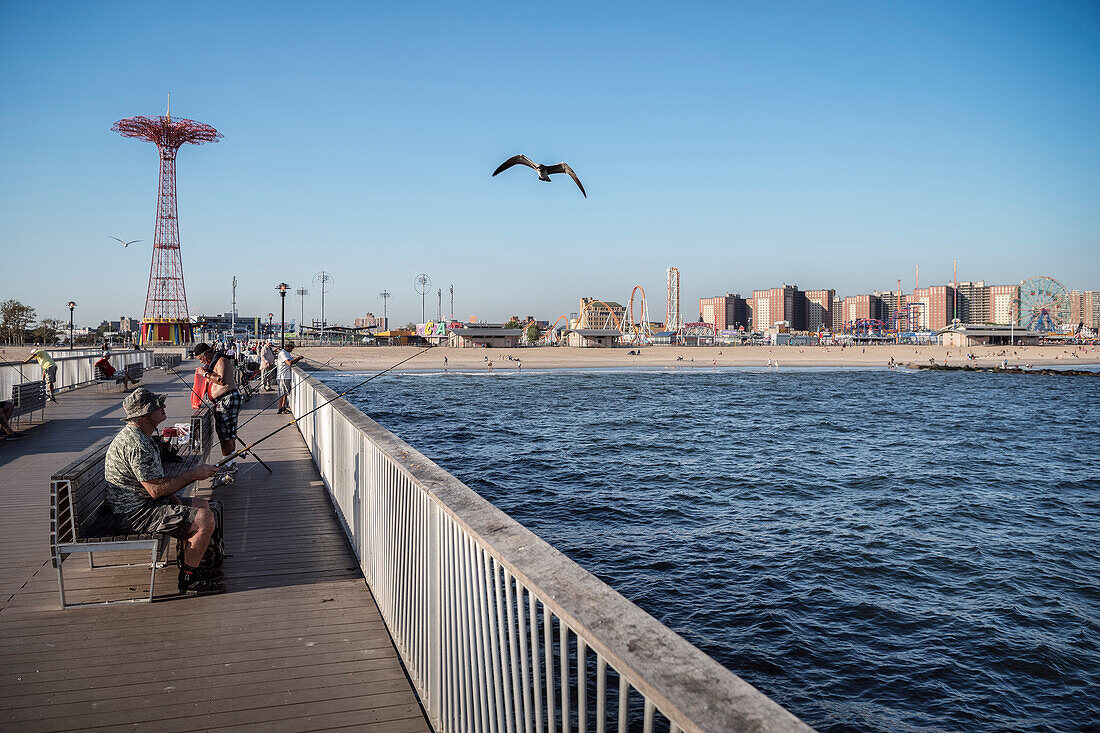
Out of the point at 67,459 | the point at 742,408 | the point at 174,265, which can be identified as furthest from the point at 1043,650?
the point at 174,265

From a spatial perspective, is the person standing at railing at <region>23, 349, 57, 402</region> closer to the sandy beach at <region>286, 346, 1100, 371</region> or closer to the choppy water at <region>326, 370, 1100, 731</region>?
the choppy water at <region>326, 370, 1100, 731</region>

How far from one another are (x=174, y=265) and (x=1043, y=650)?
6543cm

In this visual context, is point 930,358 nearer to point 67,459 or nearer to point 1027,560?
point 1027,560

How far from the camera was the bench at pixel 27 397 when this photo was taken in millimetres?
10797

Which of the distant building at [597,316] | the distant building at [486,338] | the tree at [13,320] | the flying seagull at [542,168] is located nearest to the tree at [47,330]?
the tree at [13,320]

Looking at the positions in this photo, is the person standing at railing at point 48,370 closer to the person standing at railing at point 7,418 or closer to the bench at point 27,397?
the bench at point 27,397

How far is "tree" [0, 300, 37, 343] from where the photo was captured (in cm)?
5700

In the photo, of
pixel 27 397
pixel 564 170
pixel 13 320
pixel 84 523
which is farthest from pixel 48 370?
pixel 13 320

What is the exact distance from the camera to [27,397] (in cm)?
1117

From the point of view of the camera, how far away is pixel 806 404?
34.4 meters

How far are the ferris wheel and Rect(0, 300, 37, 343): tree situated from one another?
166 m

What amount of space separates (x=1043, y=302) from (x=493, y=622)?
586 ft

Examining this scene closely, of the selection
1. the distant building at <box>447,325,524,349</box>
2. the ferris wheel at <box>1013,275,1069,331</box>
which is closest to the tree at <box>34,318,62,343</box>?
the distant building at <box>447,325,524,349</box>

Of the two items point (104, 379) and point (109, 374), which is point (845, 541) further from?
point (104, 379)
